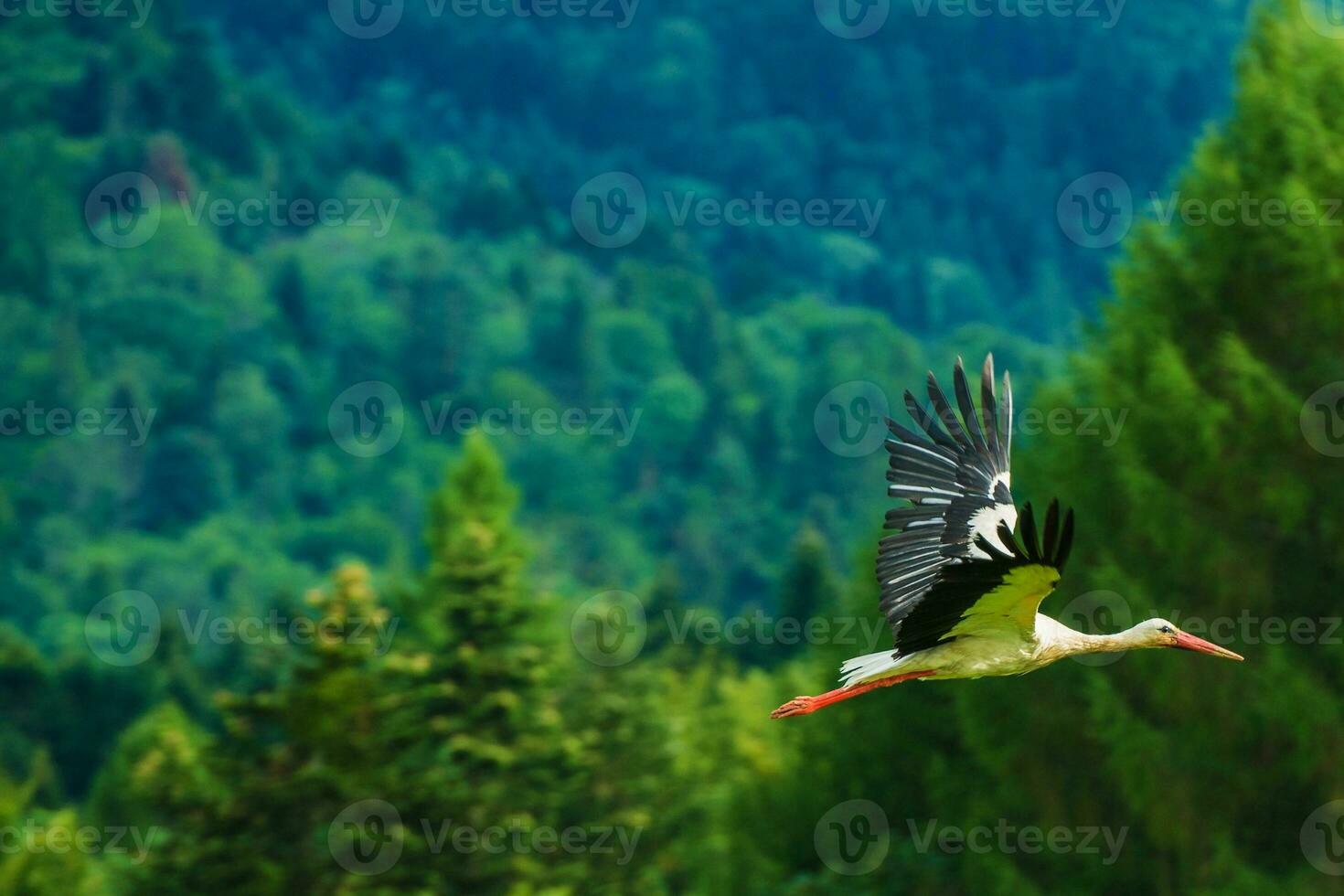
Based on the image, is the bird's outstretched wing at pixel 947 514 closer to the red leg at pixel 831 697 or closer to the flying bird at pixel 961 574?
the flying bird at pixel 961 574

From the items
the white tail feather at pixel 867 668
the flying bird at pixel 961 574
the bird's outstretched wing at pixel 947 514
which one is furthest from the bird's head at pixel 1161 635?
the white tail feather at pixel 867 668

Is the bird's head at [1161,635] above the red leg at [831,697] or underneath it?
above

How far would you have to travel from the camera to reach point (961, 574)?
12203mm

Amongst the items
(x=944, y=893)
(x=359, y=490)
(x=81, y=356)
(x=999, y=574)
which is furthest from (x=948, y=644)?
(x=81, y=356)

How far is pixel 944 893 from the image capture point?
1183 inches

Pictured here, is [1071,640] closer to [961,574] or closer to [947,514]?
[947,514]

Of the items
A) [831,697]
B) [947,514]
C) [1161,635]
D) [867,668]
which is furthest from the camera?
[947,514]

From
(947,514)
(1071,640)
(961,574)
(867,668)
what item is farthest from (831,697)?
(961,574)

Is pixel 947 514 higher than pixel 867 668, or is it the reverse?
pixel 947 514

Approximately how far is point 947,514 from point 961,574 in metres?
2.32

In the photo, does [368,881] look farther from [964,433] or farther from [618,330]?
[618,330]

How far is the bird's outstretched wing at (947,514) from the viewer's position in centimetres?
1291

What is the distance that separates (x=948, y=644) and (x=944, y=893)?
684 inches

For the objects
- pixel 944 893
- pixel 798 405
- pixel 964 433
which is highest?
pixel 798 405
